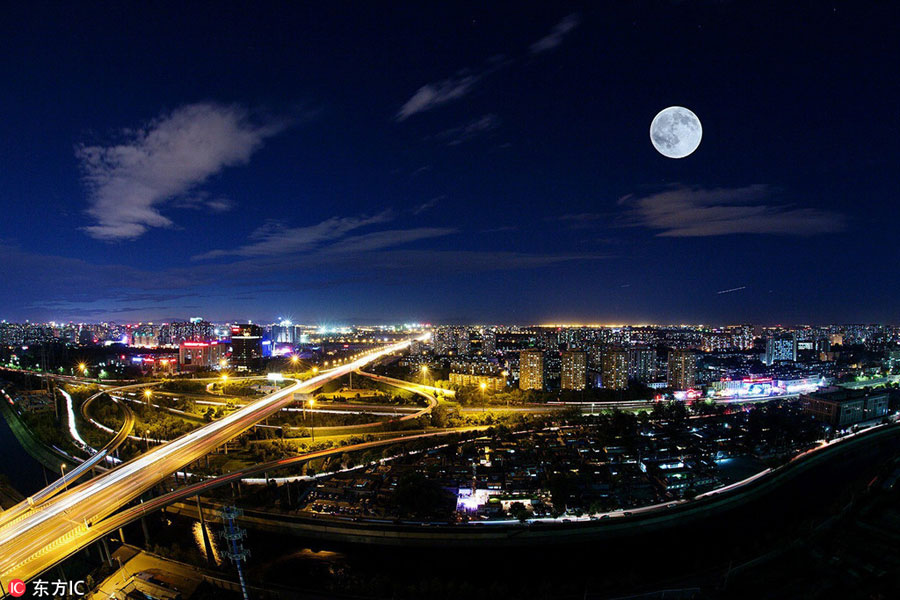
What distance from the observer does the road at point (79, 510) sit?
419 cm

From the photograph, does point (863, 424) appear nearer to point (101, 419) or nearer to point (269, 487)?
→ point (269, 487)

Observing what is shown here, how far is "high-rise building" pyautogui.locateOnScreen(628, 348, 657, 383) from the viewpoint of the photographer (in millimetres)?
15633

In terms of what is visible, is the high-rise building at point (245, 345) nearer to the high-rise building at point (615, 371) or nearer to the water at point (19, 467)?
the water at point (19, 467)

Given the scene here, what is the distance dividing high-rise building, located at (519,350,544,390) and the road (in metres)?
9.12

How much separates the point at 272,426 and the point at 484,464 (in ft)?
16.5

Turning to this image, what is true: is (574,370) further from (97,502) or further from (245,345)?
(245,345)

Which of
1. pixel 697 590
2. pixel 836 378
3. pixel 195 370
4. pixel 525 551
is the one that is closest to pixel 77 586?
pixel 525 551

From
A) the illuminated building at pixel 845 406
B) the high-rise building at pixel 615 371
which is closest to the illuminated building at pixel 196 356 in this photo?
the high-rise building at pixel 615 371

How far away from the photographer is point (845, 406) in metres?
11.0

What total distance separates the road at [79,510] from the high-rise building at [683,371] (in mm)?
13221
